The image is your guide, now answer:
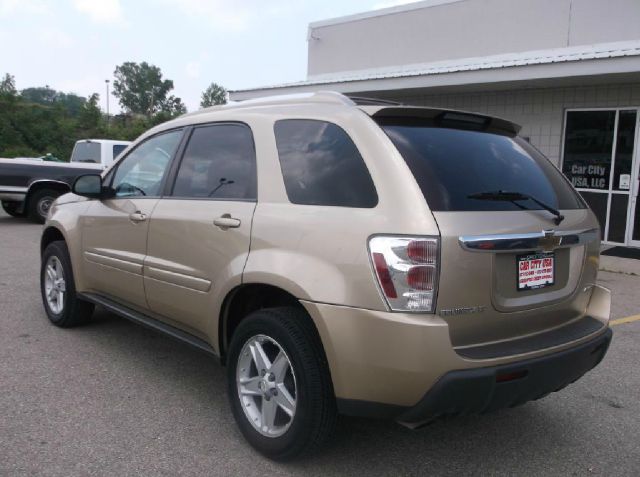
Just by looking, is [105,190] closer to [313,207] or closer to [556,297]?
[313,207]

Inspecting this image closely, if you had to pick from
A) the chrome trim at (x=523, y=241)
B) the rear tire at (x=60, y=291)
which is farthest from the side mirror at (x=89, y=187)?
the chrome trim at (x=523, y=241)

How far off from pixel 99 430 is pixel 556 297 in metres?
2.52

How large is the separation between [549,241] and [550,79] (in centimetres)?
803

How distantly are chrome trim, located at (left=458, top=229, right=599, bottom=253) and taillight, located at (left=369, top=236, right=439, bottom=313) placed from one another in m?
0.16

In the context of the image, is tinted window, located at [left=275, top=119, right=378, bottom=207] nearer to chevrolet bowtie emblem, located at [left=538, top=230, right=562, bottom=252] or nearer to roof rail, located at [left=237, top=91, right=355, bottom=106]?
roof rail, located at [left=237, top=91, right=355, bottom=106]

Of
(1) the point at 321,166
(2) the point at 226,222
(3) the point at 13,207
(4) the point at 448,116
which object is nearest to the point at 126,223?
(2) the point at 226,222

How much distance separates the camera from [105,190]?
4.29m

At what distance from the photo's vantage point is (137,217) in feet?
12.7

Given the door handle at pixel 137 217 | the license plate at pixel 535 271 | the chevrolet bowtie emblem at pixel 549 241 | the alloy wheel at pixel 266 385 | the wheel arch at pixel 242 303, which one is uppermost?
the chevrolet bowtie emblem at pixel 549 241

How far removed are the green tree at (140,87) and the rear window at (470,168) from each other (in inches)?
4909

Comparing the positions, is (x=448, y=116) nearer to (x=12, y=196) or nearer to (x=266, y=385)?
(x=266, y=385)

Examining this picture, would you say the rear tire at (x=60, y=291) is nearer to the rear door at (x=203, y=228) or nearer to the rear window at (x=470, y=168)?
the rear door at (x=203, y=228)

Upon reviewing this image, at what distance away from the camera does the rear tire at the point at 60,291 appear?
4777mm

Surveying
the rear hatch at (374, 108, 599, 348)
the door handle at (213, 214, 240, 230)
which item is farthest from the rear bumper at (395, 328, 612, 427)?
the door handle at (213, 214, 240, 230)
